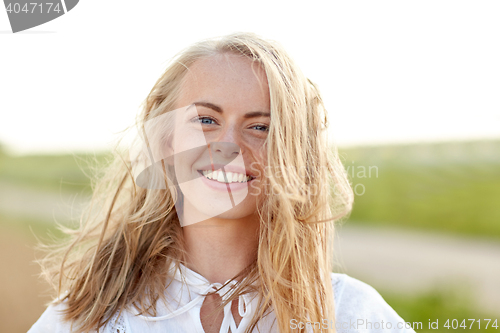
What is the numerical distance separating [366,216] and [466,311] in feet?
11.8

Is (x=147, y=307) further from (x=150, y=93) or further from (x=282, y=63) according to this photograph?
(x=282, y=63)

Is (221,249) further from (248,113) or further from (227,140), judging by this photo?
(248,113)

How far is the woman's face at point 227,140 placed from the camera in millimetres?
1724

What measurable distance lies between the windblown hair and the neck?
0.18ft

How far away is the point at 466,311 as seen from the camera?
13.6 ft

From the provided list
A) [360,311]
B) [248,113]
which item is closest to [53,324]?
[248,113]

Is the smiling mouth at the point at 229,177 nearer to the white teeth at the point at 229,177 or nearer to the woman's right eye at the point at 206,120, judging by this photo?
the white teeth at the point at 229,177

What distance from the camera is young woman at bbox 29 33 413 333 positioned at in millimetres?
1722

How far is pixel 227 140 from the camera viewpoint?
1.70 metres

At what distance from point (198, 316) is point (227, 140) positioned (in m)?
0.73

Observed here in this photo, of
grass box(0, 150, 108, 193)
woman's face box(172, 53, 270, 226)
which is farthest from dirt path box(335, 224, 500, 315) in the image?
grass box(0, 150, 108, 193)

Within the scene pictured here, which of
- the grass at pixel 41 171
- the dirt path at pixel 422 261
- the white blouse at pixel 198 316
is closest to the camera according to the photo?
the white blouse at pixel 198 316

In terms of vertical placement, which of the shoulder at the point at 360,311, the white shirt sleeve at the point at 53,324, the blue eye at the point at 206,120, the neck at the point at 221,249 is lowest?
the shoulder at the point at 360,311

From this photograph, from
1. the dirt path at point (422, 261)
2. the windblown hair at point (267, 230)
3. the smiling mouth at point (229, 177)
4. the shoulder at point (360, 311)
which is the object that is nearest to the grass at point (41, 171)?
the dirt path at point (422, 261)
